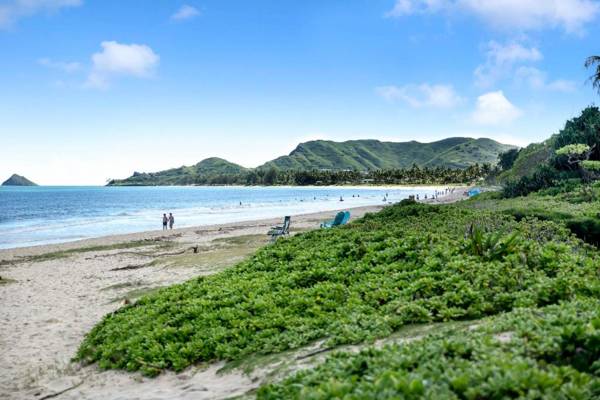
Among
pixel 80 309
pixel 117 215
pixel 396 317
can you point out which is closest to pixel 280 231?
pixel 80 309

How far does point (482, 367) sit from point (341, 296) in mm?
4380

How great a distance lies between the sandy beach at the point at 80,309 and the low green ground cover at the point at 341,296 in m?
0.54

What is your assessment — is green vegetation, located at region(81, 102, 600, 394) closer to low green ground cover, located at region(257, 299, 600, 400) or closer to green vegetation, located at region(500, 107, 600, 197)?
low green ground cover, located at region(257, 299, 600, 400)

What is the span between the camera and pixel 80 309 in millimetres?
13891

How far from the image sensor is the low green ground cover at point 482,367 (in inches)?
150

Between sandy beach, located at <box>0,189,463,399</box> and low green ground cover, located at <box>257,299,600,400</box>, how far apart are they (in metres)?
1.47

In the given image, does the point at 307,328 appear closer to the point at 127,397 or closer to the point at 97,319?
the point at 127,397

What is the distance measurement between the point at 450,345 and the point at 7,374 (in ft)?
27.4

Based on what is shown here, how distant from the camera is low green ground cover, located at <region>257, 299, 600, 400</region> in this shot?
Result: 381 centimetres

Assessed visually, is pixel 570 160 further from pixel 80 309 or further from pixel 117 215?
pixel 117 215

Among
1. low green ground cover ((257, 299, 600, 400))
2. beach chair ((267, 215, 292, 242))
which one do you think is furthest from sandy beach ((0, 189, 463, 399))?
beach chair ((267, 215, 292, 242))

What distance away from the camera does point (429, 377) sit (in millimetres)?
4184

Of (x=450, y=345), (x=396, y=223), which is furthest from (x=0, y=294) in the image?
(x=450, y=345)

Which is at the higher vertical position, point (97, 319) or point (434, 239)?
point (434, 239)
